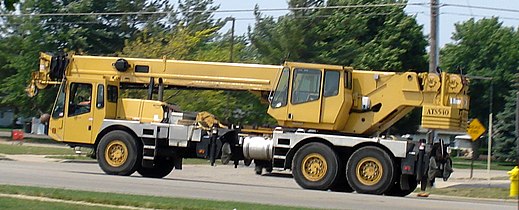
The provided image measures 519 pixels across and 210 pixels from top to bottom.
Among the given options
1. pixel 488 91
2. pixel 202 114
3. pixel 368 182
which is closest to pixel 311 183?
pixel 368 182

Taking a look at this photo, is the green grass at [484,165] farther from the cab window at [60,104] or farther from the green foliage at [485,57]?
the cab window at [60,104]

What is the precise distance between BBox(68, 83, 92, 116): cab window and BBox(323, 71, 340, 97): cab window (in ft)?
21.5

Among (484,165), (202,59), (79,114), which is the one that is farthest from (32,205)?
(484,165)

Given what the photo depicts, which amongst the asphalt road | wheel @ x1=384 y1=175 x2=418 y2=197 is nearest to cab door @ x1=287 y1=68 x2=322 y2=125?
the asphalt road

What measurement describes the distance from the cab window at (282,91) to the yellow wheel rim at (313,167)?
161 cm

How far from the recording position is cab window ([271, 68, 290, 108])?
24.4m

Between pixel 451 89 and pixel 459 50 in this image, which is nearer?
pixel 451 89

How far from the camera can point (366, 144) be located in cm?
2342

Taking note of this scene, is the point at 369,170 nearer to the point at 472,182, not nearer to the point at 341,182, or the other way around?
the point at 341,182

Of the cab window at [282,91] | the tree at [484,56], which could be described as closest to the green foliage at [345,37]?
the tree at [484,56]

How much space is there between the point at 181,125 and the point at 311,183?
12.8 feet

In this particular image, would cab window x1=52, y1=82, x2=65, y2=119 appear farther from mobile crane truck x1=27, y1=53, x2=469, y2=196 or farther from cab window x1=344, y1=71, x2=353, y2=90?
cab window x1=344, y1=71, x2=353, y2=90

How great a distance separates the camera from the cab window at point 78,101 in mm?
26031

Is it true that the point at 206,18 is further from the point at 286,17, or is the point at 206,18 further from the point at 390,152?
the point at 390,152
